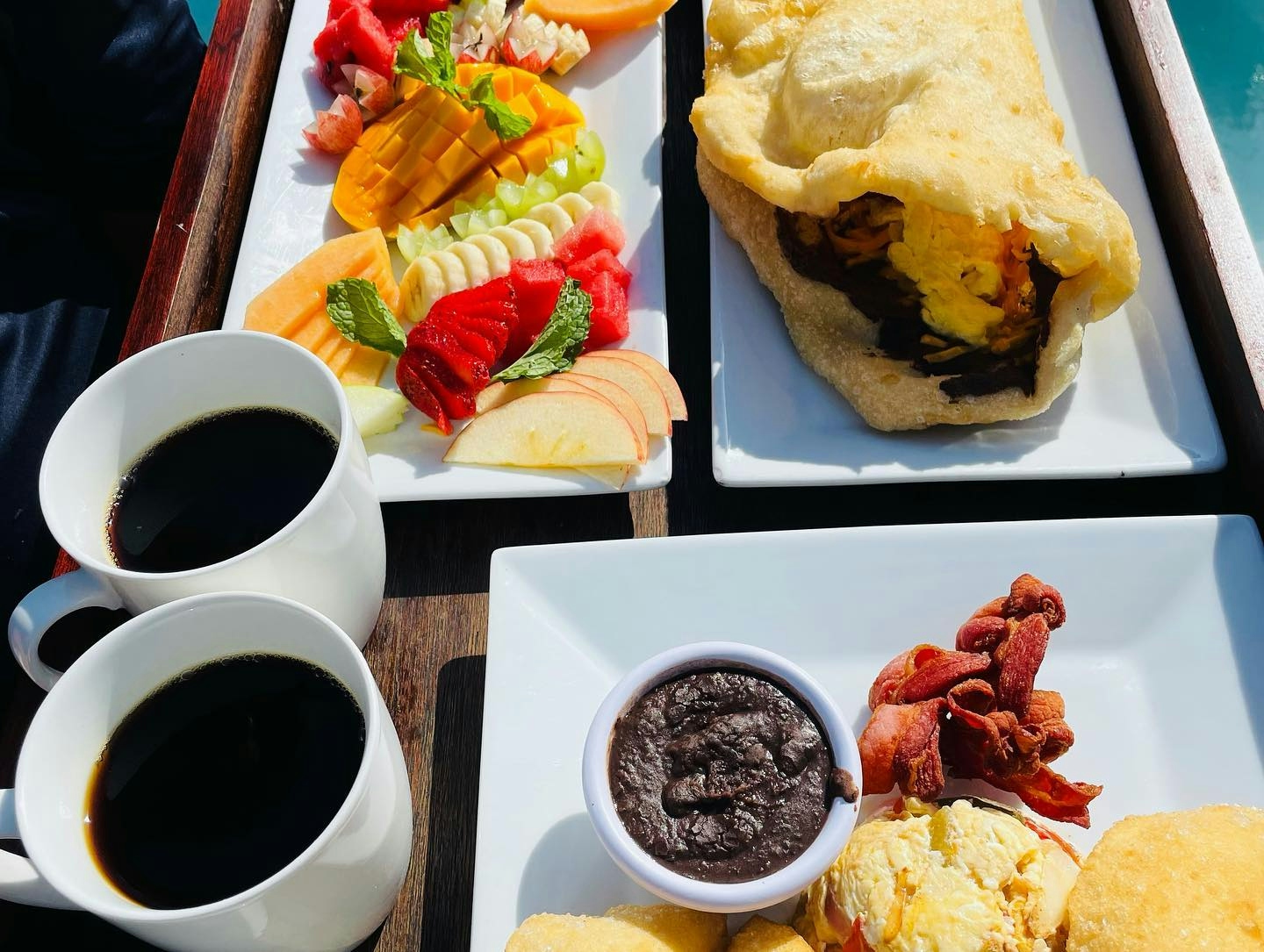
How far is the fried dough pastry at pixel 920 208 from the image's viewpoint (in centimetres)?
148

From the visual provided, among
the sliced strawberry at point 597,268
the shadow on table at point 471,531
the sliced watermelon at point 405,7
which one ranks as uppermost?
the sliced watermelon at point 405,7

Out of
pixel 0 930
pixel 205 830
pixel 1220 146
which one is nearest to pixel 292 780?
pixel 205 830

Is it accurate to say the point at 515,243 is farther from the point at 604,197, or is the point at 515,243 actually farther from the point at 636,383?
the point at 636,383

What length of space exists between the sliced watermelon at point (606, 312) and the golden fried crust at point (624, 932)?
0.93 m

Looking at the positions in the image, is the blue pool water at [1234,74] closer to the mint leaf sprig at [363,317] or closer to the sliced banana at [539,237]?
the sliced banana at [539,237]

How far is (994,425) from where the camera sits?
1633mm

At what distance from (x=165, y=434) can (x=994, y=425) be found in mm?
1271

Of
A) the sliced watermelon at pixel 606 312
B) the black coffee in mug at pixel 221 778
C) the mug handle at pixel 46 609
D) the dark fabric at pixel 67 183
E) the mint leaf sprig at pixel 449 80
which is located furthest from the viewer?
the dark fabric at pixel 67 183

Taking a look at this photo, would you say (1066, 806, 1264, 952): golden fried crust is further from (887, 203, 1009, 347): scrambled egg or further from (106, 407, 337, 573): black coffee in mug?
(106, 407, 337, 573): black coffee in mug

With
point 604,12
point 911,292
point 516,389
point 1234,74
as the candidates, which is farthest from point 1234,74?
point 516,389

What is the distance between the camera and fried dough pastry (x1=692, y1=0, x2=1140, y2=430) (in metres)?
1.48

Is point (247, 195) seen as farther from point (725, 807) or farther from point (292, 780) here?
point (725, 807)

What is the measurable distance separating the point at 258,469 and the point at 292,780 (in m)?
0.43

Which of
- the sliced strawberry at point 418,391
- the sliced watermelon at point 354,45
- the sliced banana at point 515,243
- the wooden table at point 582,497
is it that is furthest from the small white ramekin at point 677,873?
the sliced watermelon at point 354,45
